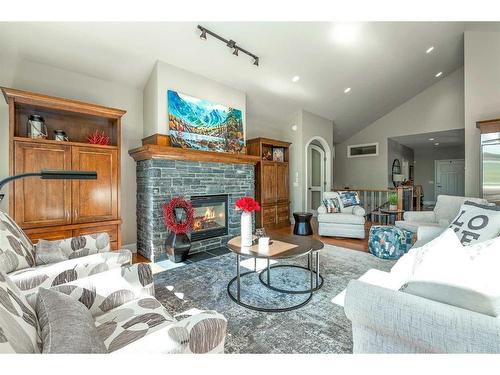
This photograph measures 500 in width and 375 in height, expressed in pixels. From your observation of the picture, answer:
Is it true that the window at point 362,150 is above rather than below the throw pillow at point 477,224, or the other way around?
above

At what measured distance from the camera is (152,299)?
1.39 m

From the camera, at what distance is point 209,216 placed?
4059 mm

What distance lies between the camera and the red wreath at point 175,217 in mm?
3289

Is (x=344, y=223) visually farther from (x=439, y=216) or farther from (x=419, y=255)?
(x=419, y=255)

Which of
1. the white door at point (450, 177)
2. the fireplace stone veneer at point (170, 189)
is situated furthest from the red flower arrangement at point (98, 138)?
the white door at point (450, 177)

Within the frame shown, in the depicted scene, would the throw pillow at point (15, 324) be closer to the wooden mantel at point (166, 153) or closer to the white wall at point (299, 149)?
the wooden mantel at point (166, 153)

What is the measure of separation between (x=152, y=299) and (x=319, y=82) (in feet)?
16.4

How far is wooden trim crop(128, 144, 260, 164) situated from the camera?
326 cm

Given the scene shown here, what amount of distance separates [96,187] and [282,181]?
3865 millimetres

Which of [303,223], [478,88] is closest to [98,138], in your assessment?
[303,223]

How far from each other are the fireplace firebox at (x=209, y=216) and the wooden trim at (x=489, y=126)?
4.46 metres
